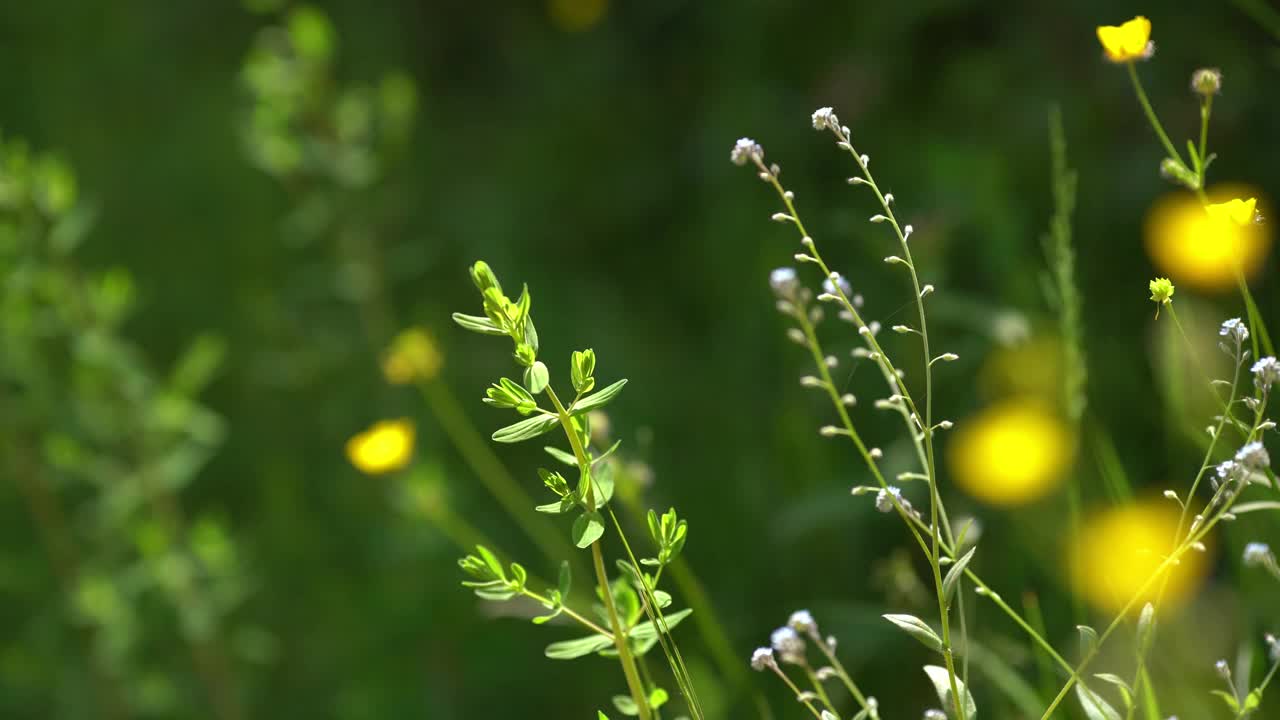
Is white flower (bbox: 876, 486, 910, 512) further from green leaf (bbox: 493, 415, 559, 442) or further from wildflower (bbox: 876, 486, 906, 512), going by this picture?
green leaf (bbox: 493, 415, 559, 442)

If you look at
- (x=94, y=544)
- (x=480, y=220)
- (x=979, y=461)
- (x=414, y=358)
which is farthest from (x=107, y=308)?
(x=979, y=461)

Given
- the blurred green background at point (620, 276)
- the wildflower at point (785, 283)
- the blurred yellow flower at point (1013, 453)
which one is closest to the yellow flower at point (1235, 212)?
the wildflower at point (785, 283)

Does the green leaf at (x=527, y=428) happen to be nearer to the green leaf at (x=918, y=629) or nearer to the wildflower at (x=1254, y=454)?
the green leaf at (x=918, y=629)

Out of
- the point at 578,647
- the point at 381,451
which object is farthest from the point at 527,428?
the point at 381,451

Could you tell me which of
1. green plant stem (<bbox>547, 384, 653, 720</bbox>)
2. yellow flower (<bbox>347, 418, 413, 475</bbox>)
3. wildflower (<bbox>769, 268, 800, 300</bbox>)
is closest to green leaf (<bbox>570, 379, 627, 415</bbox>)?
green plant stem (<bbox>547, 384, 653, 720</bbox>)

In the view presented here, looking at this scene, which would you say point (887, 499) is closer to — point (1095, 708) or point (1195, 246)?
point (1095, 708)

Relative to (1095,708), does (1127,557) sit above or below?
below
